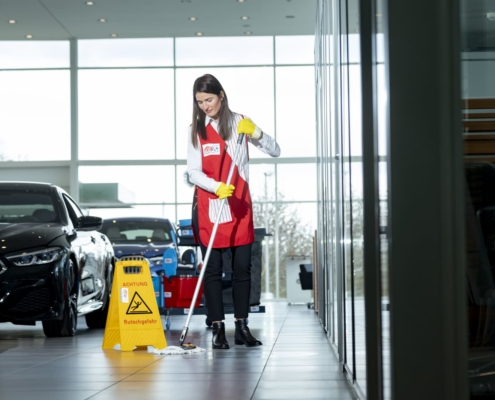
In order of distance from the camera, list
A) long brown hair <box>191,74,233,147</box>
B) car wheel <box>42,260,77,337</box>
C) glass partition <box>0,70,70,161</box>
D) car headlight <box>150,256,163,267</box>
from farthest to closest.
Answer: glass partition <box>0,70,70,161</box> → car headlight <box>150,256,163,267</box> → car wheel <box>42,260,77,337</box> → long brown hair <box>191,74,233,147</box>

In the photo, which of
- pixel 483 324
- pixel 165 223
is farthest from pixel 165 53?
pixel 483 324

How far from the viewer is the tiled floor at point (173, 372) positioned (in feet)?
11.4

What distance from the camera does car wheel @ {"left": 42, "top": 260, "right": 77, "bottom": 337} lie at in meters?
7.19

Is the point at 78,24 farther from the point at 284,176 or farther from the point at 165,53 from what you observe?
the point at 284,176

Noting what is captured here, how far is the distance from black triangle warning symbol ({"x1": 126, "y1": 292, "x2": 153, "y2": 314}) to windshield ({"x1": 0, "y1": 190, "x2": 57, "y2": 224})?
1.88 m

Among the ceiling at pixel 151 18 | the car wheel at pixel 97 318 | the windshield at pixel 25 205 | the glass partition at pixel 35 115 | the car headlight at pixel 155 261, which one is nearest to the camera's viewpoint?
the windshield at pixel 25 205

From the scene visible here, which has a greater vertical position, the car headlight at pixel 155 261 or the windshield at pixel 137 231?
the windshield at pixel 137 231

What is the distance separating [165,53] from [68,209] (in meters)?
13.5

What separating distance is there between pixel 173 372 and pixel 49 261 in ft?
9.32

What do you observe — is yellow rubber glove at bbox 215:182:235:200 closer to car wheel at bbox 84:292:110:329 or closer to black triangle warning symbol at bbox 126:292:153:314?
black triangle warning symbol at bbox 126:292:153:314

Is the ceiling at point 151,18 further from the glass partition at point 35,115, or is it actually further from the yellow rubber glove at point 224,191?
the yellow rubber glove at point 224,191

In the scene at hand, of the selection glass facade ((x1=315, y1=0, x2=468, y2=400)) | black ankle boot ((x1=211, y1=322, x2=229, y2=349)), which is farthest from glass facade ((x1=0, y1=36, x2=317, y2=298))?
glass facade ((x1=315, y1=0, x2=468, y2=400))

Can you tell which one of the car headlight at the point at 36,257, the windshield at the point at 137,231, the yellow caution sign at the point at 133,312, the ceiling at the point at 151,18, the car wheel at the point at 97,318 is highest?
the ceiling at the point at 151,18

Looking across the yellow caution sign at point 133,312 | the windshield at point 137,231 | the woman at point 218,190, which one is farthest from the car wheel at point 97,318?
the woman at point 218,190
